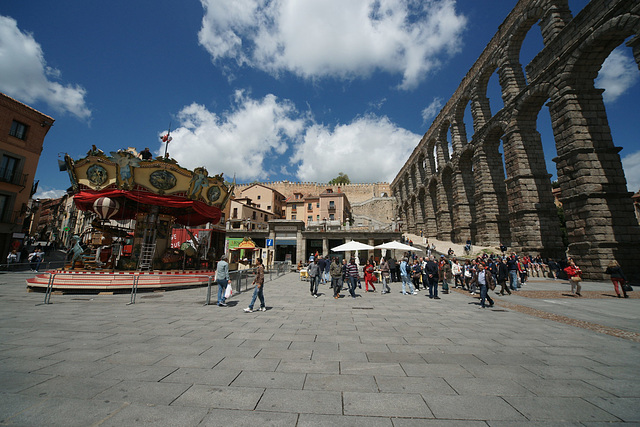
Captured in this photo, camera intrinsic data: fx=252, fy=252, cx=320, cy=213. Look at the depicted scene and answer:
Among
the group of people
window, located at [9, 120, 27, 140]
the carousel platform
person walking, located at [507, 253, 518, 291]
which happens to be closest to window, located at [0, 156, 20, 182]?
window, located at [9, 120, 27, 140]

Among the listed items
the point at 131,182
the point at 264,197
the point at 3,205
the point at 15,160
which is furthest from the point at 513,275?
the point at 264,197

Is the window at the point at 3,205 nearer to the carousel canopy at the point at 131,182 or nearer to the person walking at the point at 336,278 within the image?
the carousel canopy at the point at 131,182

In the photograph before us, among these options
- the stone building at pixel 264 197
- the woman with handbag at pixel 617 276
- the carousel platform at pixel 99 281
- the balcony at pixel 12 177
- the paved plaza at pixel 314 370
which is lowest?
the paved plaza at pixel 314 370

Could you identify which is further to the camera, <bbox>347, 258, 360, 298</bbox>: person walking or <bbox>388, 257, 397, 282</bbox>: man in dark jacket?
<bbox>388, 257, 397, 282</bbox>: man in dark jacket

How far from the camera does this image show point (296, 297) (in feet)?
35.6

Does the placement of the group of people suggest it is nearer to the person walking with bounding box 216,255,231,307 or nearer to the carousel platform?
the person walking with bounding box 216,255,231,307

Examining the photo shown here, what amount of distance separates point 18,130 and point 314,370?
33483 mm

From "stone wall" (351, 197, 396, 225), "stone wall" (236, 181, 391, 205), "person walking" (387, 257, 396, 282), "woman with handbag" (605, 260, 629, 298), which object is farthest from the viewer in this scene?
"stone wall" (236, 181, 391, 205)

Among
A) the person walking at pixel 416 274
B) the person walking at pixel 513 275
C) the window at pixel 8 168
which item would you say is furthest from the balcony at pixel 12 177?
the person walking at pixel 513 275

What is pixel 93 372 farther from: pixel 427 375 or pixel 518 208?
pixel 518 208

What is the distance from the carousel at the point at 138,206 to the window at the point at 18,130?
14.4m

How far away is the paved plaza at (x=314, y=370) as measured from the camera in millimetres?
2584

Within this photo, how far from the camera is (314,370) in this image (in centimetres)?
370

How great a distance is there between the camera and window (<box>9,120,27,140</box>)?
21592 millimetres
